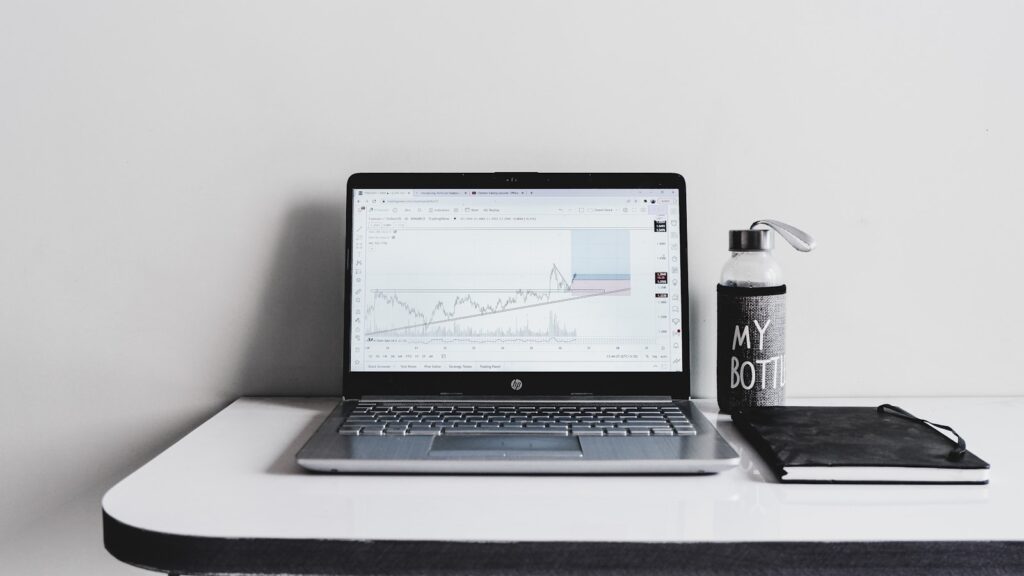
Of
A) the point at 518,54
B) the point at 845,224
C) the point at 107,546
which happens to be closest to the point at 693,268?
the point at 845,224

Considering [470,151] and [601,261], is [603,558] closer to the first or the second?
[601,261]

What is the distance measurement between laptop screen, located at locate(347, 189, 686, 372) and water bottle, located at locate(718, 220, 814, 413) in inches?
2.4

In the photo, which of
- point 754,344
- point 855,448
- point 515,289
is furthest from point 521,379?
point 855,448

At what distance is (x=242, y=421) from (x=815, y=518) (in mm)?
655

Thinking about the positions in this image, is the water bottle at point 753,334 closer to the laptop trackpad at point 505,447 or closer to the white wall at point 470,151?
the white wall at point 470,151

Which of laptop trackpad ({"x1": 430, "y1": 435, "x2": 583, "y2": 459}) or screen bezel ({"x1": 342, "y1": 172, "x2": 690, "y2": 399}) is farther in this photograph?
screen bezel ({"x1": 342, "y1": 172, "x2": 690, "y2": 399})

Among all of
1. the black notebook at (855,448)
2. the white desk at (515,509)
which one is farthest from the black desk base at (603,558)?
the black notebook at (855,448)

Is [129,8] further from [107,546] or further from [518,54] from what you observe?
[107,546]

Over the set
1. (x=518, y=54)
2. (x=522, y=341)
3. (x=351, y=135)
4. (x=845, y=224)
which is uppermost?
(x=518, y=54)

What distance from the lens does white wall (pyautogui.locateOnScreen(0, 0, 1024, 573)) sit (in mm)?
1036

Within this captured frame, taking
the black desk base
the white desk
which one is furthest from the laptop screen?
the black desk base

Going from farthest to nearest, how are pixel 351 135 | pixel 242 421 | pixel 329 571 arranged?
pixel 351 135 → pixel 242 421 → pixel 329 571

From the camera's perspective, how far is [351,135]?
105cm

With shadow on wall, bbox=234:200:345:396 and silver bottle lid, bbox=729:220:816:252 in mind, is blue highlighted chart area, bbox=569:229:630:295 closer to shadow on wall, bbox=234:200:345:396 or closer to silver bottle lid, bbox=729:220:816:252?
silver bottle lid, bbox=729:220:816:252
